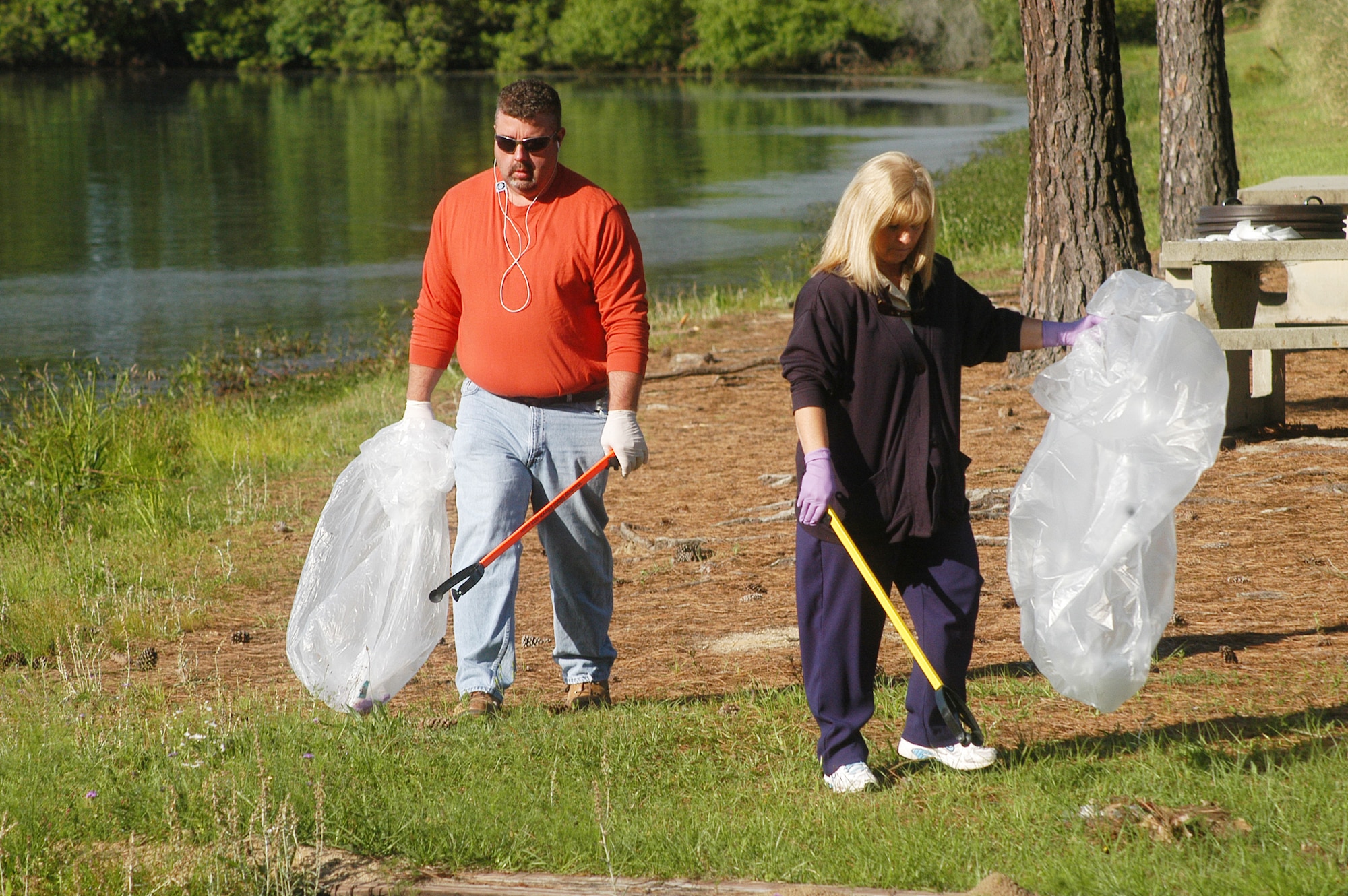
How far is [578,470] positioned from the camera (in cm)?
436

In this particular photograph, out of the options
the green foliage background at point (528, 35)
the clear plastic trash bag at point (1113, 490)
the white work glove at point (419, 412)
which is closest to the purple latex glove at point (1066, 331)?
the clear plastic trash bag at point (1113, 490)

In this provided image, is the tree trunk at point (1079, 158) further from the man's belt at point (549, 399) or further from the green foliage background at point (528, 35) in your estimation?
the green foliage background at point (528, 35)

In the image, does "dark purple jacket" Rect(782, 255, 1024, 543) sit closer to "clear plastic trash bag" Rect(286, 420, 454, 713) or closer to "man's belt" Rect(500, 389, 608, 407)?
"man's belt" Rect(500, 389, 608, 407)

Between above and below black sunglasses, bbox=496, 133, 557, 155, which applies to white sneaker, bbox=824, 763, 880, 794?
below

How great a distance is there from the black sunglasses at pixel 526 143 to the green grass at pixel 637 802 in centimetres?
167

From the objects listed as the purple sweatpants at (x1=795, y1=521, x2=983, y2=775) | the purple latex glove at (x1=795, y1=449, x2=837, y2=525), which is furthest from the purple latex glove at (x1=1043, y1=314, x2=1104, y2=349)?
the purple latex glove at (x1=795, y1=449, x2=837, y2=525)

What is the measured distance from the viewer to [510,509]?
169 inches

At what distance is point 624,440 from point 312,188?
27.0 m

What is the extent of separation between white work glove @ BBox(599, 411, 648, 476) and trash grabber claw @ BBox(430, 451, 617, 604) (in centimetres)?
4

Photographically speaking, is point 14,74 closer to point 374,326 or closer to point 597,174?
point 597,174

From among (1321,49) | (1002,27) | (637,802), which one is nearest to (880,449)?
(637,802)

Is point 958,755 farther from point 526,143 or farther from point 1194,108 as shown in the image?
point 1194,108

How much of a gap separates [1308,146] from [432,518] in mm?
22232

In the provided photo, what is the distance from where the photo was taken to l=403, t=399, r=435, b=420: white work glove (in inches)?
175
